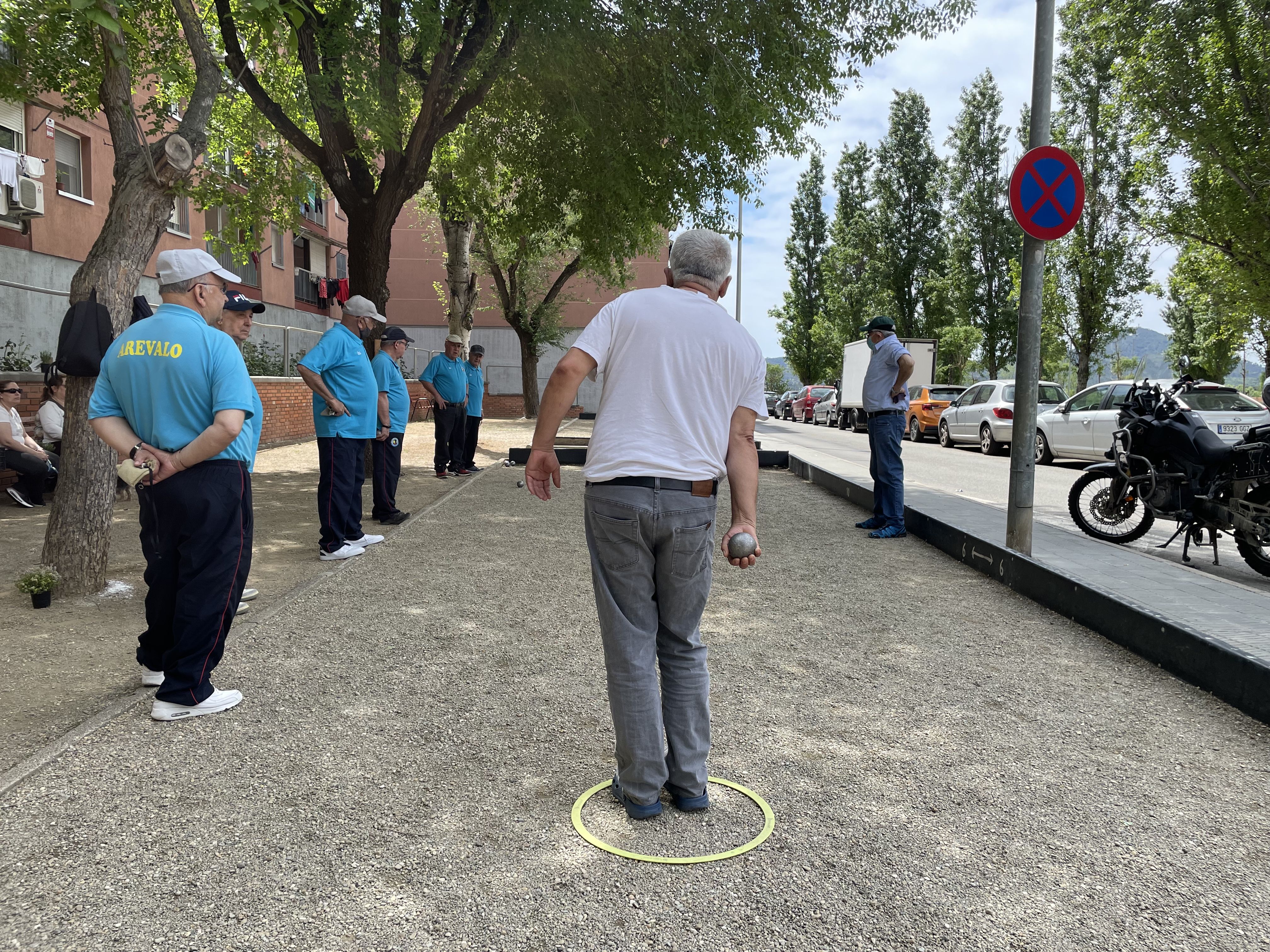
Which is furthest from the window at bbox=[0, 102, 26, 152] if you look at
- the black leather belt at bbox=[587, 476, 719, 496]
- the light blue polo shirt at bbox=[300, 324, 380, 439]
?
the black leather belt at bbox=[587, 476, 719, 496]

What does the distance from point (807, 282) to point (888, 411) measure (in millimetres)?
57069

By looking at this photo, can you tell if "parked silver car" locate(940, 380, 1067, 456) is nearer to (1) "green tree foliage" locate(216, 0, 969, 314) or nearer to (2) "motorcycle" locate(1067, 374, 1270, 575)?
(1) "green tree foliage" locate(216, 0, 969, 314)

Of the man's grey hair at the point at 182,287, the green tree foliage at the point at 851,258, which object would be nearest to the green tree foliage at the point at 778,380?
the green tree foliage at the point at 851,258

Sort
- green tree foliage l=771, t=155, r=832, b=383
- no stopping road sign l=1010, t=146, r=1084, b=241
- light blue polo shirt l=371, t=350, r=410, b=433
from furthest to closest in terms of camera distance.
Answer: green tree foliage l=771, t=155, r=832, b=383
light blue polo shirt l=371, t=350, r=410, b=433
no stopping road sign l=1010, t=146, r=1084, b=241

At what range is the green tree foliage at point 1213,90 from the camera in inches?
730

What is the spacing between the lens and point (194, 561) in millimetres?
4035

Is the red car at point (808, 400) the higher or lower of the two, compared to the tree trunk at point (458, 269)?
lower

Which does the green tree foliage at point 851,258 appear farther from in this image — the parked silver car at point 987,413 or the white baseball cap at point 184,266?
the white baseball cap at point 184,266

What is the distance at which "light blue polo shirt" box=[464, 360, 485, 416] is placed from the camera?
1405 cm

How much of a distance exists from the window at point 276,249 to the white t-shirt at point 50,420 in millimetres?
19424

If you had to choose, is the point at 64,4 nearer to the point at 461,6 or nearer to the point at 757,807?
the point at 461,6

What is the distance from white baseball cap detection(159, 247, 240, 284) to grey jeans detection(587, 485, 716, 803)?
84.0 inches

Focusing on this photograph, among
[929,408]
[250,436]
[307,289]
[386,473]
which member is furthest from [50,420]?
[307,289]

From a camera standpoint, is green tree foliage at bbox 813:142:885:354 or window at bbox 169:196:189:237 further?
green tree foliage at bbox 813:142:885:354
